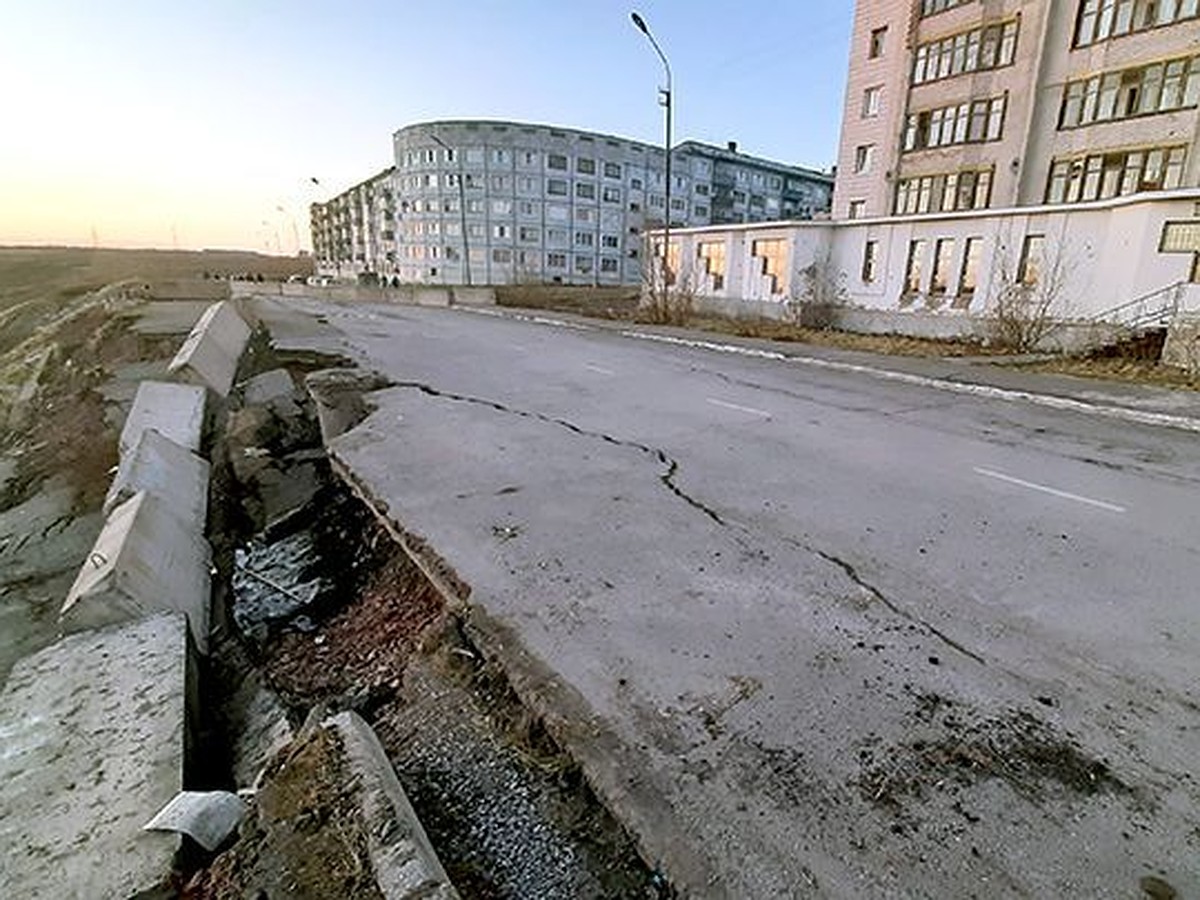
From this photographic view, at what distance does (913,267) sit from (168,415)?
2333cm

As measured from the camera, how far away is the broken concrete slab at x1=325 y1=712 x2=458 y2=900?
73.7 inches

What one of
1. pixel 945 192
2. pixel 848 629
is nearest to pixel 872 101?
pixel 945 192

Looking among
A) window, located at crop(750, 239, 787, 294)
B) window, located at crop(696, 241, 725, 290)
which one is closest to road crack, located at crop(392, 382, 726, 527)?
window, located at crop(750, 239, 787, 294)

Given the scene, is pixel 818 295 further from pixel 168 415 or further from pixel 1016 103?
pixel 168 415

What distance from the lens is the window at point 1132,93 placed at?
871 inches

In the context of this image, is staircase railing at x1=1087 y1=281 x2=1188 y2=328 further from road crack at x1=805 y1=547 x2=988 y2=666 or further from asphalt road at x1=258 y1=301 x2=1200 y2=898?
road crack at x1=805 y1=547 x2=988 y2=666

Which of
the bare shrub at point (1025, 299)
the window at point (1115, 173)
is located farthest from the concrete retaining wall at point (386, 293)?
the window at point (1115, 173)

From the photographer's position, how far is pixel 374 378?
1095 centimetres

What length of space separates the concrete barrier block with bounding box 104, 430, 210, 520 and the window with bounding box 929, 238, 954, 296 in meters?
23.0

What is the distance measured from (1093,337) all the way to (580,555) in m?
18.3

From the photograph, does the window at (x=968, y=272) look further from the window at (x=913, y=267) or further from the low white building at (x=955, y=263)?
the window at (x=913, y=267)

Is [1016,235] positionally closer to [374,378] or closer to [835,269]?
[835,269]

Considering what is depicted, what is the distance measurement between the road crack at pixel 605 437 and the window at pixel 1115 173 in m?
23.3

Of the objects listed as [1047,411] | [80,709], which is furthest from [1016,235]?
[80,709]
